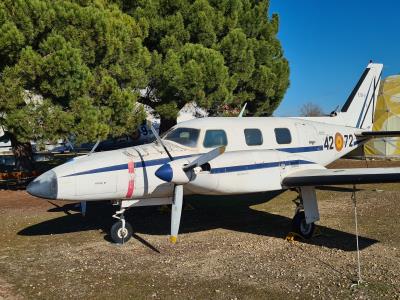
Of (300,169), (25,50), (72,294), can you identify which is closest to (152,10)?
(25,50)

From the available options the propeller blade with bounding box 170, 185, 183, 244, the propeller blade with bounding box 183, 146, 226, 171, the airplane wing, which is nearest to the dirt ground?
the propeller blade with bounding box 170, 185, 183, 244

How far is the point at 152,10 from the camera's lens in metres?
19.0

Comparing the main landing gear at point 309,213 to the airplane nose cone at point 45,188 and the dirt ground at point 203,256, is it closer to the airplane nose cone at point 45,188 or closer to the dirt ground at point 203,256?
the dirt ground at point 203,256

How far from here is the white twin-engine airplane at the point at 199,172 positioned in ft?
27.4

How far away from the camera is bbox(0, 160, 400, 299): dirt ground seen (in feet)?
22.3

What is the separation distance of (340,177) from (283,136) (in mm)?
2825

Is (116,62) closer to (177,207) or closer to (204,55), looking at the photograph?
(204,55)

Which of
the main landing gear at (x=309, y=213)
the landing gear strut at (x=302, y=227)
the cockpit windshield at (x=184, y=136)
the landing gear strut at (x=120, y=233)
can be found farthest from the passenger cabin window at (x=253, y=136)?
the landing gear strut at (x=120, y=233)

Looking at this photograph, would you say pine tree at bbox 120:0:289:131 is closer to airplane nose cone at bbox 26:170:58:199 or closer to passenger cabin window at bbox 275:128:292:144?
passenger cabin window at bbox 275:128:292:144

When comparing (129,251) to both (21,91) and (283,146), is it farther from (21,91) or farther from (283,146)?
(21,91)

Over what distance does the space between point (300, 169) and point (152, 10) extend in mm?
12450

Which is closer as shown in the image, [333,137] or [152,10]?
[333,137]

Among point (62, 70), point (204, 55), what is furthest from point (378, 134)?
point (62, 70)

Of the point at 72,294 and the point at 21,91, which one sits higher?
the point at 21,91
